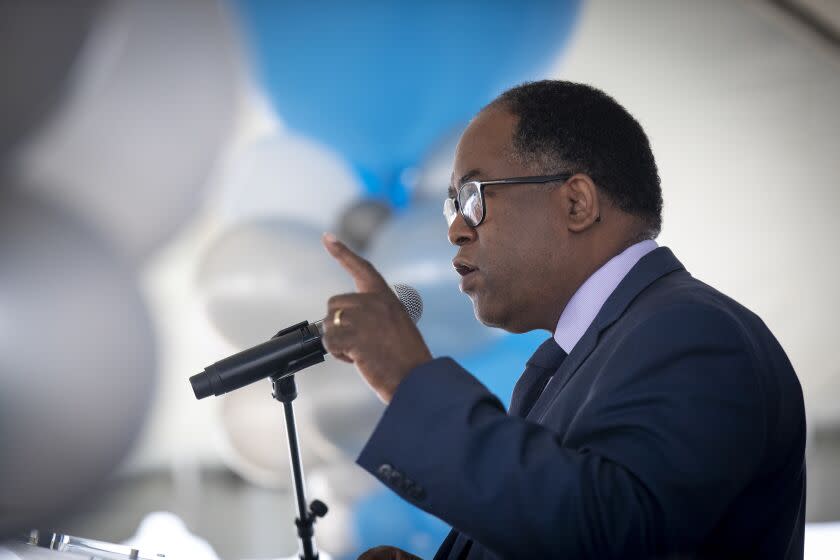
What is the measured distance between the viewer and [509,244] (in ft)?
4.36

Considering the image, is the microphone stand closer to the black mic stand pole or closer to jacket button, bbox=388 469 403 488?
the black mic stand pole

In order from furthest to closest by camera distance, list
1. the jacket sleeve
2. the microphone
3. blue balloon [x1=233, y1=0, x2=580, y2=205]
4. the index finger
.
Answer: blue balloon [x1=233, y1=0, x2=580, y2=205] → the microphone → the index finger → the jacket sleeve

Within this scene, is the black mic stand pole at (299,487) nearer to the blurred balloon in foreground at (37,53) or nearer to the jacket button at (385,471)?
the jacket button at (385,471)

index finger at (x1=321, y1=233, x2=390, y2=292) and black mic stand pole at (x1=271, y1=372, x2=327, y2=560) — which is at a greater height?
index finger at (x1=321, y1=233, x2=390, y2=292)

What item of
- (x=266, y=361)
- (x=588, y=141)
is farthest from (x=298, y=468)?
(x=588, y=141)

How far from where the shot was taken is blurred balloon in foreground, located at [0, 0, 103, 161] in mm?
2262

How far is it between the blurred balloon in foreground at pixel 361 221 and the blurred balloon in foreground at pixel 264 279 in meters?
0.16

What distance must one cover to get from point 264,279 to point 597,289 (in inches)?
46.0

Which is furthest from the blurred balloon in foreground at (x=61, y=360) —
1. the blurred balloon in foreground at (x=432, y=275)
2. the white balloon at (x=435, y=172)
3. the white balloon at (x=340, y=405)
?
the white balloon at (x=435, y=172)

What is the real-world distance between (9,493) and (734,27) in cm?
280

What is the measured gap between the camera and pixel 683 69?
2678mm

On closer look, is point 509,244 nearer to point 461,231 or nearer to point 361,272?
point 461,231

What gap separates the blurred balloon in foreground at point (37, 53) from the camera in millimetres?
2262

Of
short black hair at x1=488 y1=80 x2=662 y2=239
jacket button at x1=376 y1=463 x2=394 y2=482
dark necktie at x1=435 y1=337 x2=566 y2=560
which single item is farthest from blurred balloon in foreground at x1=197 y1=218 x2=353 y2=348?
jacket button at x1=376 y1=463 x2=394 y2=482
